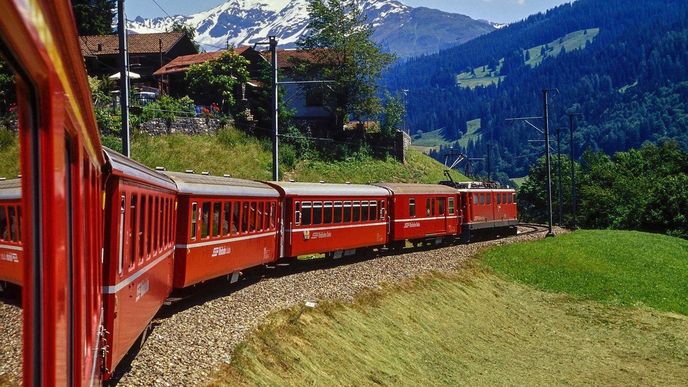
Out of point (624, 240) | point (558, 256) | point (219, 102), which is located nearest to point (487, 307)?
point (558, 256)

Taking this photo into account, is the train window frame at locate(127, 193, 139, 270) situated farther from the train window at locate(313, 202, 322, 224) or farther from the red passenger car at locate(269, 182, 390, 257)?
the train window at locate(313, 202, 322, 224)

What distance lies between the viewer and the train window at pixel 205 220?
15.3m

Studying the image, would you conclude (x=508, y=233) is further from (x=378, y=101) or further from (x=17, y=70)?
(x=17, y=70)

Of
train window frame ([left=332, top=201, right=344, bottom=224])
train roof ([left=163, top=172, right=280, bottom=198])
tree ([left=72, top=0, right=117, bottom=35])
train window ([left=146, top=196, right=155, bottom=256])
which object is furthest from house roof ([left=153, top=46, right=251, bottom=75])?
train window ([left=146, top=196, right=155, bottom=256])

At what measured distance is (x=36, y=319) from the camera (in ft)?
8.80

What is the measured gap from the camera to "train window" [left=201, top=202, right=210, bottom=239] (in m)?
15.3

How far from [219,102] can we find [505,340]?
34.5 m

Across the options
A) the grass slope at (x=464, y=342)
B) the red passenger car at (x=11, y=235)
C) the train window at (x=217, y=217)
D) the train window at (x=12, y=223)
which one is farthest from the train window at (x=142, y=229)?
the train window at (x=217, y=217)

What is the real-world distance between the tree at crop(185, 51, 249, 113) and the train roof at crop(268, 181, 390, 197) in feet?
81.1

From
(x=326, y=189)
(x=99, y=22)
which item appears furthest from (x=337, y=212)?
(x=99, y=22)

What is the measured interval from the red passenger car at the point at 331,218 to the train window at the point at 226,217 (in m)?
4.91

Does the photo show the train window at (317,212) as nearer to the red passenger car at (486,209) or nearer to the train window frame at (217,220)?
the train window frame at (217,220)

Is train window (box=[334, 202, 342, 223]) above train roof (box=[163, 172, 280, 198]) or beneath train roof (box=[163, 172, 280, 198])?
beneath

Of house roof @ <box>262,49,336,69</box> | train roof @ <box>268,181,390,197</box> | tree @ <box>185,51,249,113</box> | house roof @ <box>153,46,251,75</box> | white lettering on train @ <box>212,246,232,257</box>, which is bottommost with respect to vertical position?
white lettering on train @ <box>212,246,232,257</box>
